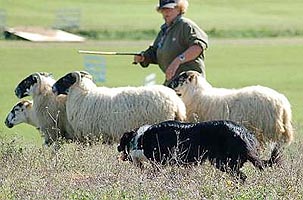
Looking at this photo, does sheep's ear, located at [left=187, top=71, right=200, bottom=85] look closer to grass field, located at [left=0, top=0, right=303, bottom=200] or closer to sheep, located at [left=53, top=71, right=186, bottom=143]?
sheep, located at [left=53, top=71, right=186, bottom=143]

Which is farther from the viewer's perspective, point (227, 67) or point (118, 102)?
point (227, 67)

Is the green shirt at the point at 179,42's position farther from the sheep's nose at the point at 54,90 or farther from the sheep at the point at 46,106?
the sheep at the point at 46,106

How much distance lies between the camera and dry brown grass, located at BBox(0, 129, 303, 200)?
7.67m

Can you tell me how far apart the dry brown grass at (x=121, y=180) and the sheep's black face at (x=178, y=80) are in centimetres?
226

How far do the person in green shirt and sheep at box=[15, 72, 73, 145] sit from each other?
1824mm

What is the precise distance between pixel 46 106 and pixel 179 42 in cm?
254

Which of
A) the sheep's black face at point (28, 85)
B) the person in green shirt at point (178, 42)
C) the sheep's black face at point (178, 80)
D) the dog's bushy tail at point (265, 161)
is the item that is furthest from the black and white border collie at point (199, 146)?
the sheep's black face at point (28, 85)

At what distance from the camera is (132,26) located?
1778 inches

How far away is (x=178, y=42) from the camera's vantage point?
472 inches

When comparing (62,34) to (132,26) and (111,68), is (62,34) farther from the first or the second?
(111,68)

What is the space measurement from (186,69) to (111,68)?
17.2m

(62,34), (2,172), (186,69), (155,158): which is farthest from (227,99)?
(62,34)

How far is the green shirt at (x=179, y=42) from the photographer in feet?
38.8

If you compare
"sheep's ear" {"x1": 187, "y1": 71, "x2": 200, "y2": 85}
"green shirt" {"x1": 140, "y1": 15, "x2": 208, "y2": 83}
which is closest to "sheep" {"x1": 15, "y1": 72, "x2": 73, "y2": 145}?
"green shirt" {"x1": 140, "y1": 15, "x2": 208, "y2": 83}
